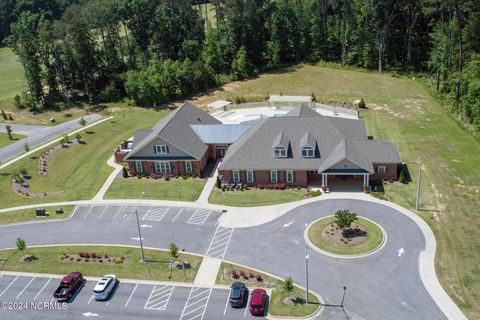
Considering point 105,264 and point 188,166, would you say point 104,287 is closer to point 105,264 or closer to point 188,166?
point 105,264

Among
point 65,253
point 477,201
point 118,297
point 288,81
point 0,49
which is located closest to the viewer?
point 118,297

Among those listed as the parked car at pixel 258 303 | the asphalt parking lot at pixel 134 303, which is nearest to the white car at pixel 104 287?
the asphalt parking lot at pixel 134 303

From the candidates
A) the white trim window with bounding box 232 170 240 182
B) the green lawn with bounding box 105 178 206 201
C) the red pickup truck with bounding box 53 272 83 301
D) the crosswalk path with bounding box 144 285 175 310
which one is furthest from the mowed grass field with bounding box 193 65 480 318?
the red pickup truck with bounding box 53 272 83 301

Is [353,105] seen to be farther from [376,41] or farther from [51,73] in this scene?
[51,73]

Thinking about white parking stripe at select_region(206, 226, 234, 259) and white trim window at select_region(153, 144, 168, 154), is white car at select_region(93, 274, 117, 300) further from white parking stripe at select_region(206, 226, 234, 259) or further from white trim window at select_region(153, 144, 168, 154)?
white trim window at select_region(153, 144, 168, 154)

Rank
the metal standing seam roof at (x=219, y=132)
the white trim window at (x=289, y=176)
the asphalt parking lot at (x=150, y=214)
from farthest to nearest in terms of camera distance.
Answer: the metal standing seam roof at (x=219, y=132)
the white trim window at (x=289, y=176)
the asphalt parking lot at (x=150, y=214)

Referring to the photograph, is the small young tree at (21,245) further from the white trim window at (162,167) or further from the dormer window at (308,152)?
the dormer window at (308,152)

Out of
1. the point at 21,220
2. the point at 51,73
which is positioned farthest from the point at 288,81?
the point at 21,220

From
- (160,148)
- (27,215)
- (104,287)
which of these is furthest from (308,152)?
(27,215)
